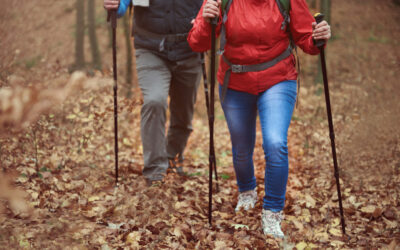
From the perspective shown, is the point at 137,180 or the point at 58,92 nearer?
the point at 58,92

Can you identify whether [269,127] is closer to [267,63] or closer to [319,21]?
[267,63]

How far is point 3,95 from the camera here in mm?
1699

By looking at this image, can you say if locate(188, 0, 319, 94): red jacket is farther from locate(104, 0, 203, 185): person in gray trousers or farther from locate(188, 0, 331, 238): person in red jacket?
locate(104, 0, 203, 185): person in gray trousers

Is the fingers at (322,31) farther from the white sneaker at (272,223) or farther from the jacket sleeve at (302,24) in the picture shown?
the white sneaker at (272,223)

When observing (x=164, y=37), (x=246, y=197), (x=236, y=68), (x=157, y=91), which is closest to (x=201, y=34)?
(x=236, y=68)

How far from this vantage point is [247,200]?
4113 millimetres

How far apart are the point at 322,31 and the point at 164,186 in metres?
2.46

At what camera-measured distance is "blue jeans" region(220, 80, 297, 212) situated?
131 inches

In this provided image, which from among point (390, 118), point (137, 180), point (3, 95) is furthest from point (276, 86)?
point (390, 118)

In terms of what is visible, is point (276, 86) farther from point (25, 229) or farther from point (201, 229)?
point (25, 229)

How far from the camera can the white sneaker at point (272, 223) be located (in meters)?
3.42

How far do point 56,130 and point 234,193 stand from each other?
299cm

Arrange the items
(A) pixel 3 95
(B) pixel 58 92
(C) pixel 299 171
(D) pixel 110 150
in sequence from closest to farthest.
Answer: (A) pixel 3 95 < (B) pixel 58 92 < (C) pixel 299 171 < (D) pixel 110 150

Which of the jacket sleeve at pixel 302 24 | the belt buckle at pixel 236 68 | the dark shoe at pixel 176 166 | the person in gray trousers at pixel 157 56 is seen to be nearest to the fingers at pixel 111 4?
the person in gray trousers at pixel 157 56
